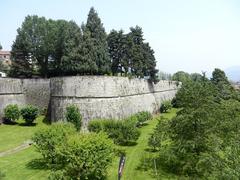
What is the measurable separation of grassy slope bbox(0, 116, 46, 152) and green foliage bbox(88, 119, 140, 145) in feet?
25.7

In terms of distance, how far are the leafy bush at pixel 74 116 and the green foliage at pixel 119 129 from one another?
287 cm

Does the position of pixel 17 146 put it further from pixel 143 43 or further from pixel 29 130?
pixel 143 43

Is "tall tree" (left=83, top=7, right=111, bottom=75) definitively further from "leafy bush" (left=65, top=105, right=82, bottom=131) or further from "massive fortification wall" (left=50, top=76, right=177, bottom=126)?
"leafy bush" (left=65, top=105, right=82, bottom=131)

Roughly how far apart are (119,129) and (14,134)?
12.6m

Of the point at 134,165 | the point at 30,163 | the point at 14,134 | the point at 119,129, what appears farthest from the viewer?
the point at 14,134

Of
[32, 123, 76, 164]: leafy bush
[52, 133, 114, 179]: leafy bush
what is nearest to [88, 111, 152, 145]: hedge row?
[32, 123, 76, 164]: leafy bush

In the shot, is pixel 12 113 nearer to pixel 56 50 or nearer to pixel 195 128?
pixel 56 50

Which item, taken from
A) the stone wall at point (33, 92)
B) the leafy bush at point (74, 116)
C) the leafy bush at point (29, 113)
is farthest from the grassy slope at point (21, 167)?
the stone wall at point (33, 92)

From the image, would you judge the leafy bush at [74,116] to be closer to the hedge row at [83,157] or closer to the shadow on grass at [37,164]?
the shadow on grass at [37,164]

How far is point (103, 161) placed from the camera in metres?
20.5

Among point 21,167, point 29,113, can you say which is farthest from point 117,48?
point 21,167

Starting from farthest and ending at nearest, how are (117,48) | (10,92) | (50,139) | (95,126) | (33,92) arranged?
1. (117,48)
2. (33,92)
3. (10,92)
4. (95,126)
5. (50,139)

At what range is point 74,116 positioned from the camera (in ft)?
123

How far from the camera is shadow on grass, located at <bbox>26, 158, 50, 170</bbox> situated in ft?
83.1
